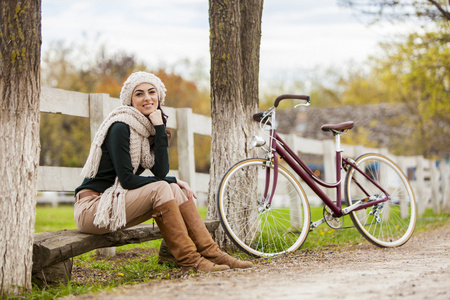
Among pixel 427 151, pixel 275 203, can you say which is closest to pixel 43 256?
pixel 275 203

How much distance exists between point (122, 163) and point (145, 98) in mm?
574

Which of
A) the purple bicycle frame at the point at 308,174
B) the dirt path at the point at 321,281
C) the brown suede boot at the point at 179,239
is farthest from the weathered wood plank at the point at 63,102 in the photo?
the dirt path at the point at 321,281

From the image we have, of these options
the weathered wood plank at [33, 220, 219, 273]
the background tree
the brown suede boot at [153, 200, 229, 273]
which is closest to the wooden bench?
the weathered wood plank at [33, 220, 219, 273]

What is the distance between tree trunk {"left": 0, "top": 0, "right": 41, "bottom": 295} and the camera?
3.50 meters

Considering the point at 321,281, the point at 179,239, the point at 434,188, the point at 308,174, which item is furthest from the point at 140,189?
the point at 434,188

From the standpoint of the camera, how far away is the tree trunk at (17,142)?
138 inches

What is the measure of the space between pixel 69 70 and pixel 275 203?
30.6 m

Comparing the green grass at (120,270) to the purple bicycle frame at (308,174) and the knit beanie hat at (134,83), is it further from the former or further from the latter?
the knit beanie hat at (134,83)

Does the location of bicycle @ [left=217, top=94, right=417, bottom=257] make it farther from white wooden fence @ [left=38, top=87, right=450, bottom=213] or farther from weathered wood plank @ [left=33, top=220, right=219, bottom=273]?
white wooden fence @ [left=38, top=87, right=450, bottom=213]

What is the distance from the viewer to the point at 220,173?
5.28 metres

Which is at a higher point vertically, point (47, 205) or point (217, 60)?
point (217, 60)

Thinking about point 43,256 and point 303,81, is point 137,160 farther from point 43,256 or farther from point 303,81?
point 303,81

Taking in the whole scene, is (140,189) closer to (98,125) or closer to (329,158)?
(98,125)

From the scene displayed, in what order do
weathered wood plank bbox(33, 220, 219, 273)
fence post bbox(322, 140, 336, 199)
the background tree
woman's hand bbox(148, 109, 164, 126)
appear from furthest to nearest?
the background tree → fence post bbox(322, 140, 336, 199) → woman's hand bbox(148, 109, 164, 126) → weathered wood plank bbox(33, 220, 219, 273)
